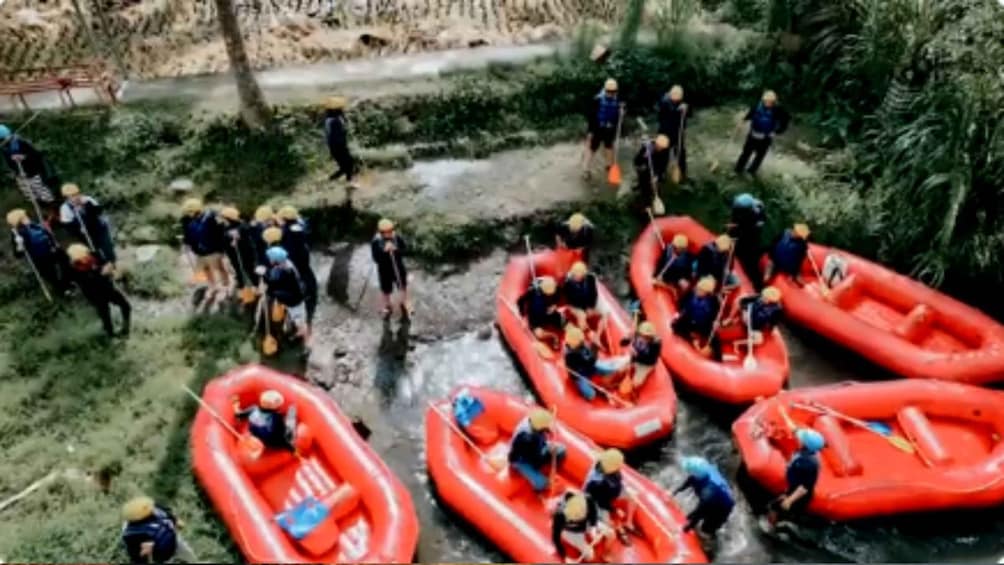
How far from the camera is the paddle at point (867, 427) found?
9.14 meters

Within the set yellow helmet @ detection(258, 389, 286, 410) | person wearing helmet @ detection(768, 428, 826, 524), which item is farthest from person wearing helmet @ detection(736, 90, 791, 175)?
yellow helmet @ detection(258, 389, 286, 410)

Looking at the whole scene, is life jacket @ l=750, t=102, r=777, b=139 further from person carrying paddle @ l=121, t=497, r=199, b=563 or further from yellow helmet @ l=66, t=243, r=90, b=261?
person carrying paddle @ l=121, t=497, r=199, b=563

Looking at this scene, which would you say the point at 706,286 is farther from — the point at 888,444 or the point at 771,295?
the point at 888,444

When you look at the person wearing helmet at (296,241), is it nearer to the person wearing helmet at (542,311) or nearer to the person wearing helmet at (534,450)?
the person wearing helmet at (542,311)

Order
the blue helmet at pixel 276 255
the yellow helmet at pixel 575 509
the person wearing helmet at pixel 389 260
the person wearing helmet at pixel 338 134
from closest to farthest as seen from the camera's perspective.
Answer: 1. the yellow helmet at pixel 575 509
2. the blue helmet at pixel 276 255
3. the person wearing helmet at pixel 389 260
4. the person wearing helmet at pixel 338 134

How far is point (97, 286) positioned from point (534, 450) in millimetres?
4609

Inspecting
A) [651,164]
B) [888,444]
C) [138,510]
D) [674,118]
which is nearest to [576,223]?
[651,164]

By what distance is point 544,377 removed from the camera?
9.49 m

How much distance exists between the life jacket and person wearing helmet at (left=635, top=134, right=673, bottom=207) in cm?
103

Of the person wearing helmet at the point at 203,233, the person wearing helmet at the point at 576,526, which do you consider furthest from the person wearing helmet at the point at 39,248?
the person wearing helmet at the point at 576,526

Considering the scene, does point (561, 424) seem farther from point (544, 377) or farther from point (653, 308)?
point (653, 308)

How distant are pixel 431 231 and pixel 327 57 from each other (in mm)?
3794

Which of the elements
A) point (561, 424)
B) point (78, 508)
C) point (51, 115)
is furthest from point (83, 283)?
point (561, 424)

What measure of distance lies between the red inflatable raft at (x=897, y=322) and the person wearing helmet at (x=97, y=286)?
23.1ft
